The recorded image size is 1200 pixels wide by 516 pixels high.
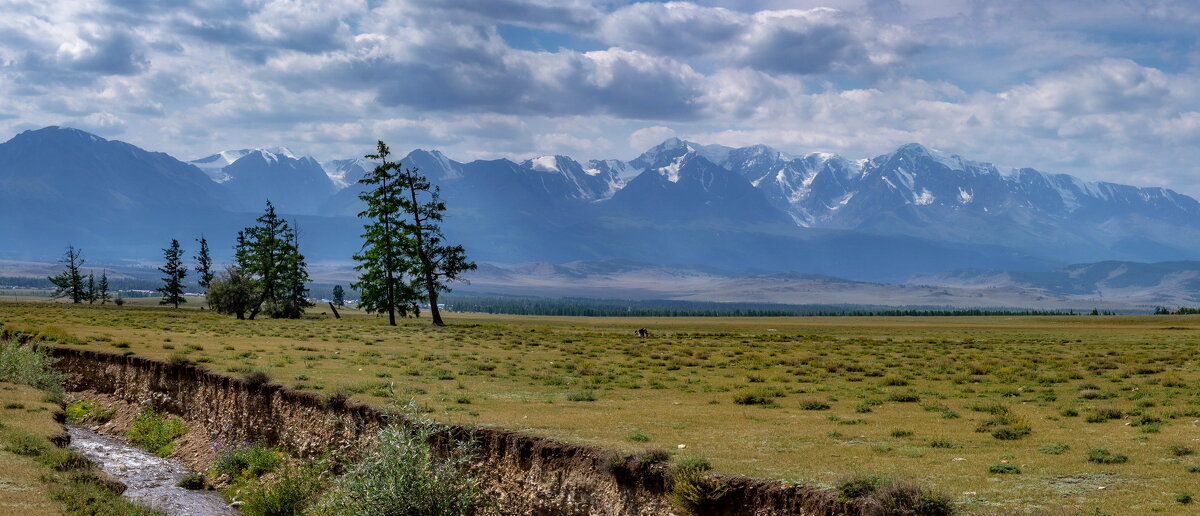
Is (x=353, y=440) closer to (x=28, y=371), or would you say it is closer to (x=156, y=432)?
(x=156, y=432)

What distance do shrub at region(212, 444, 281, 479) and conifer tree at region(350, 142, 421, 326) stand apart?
1715 inches

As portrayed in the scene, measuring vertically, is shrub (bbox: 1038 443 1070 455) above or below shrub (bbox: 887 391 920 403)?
above

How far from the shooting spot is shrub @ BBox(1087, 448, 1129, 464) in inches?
686

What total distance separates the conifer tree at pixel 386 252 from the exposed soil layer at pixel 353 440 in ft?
105

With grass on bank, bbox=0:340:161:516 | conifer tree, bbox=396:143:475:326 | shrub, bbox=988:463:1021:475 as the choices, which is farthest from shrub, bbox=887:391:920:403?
conifer tree, bbox=396:143:475:326

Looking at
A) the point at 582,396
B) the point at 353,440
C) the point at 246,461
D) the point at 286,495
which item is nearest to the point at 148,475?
the point at 246,461

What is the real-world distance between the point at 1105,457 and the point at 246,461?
24024 millimetres

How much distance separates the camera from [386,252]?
72.2m

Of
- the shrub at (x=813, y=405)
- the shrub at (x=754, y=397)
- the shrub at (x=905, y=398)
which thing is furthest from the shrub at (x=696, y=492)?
the shrub at (x=905, y=398)

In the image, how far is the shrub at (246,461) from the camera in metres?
26.6

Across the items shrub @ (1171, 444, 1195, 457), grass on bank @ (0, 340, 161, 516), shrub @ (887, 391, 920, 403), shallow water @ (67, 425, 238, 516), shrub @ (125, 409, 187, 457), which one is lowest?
shallow water @ (67, 425, 238, 516)

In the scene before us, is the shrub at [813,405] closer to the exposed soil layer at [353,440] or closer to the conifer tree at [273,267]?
the exposed soil layer at [353,440]

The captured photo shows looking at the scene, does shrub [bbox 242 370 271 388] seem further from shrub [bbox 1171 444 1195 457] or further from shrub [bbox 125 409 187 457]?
shrub [bbox 1171 444 1195 457]

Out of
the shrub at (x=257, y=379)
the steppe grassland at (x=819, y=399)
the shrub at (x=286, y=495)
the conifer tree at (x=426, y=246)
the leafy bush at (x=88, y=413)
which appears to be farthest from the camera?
the conifer tree at (x=426, y=246)
